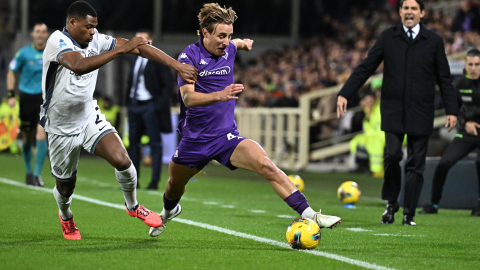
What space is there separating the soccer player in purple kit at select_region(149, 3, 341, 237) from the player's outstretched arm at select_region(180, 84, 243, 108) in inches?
0.4

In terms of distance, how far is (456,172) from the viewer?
9.49 meters

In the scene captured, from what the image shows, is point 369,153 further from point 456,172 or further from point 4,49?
point 4,49

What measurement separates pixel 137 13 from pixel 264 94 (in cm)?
986

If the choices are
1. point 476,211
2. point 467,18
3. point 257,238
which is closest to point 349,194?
point 476,211

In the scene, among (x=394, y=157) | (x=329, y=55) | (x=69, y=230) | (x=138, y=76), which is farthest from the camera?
(x=329, y=55)

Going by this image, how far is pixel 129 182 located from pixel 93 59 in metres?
1.22

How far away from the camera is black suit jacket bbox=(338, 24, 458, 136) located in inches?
297

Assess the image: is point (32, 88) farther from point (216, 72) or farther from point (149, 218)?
point (216, 72)

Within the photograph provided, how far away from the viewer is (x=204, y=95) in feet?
18.1

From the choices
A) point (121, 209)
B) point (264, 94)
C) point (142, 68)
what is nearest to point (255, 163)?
point (121, 209)

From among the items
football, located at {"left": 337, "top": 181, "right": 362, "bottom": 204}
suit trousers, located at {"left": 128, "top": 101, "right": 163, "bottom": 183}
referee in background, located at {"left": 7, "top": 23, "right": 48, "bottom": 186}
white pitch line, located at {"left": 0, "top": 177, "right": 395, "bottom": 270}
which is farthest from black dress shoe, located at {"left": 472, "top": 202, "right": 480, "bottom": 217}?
referee in background, located at {"left": 7, "top": 23, "right": 48, "bottom": 186}

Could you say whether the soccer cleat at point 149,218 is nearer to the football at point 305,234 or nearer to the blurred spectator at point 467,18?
the football at point 305,234

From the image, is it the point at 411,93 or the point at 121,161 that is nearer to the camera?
the point at 121,161

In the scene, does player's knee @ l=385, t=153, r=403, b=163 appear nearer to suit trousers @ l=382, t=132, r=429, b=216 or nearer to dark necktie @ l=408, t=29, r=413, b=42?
suit trousers @ l=382, t=132, r=429, b=216
